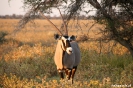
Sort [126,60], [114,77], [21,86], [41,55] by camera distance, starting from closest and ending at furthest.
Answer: [21,86], [114,77], [126,60], [41,55]

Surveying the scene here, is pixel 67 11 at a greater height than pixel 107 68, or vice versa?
pixel 67 11

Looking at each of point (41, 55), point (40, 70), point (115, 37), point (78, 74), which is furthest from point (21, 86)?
point (41, 55)

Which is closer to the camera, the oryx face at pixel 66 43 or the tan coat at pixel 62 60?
the oryx face at pixel 66 43

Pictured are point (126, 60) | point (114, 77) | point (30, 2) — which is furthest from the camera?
point (126, 60)

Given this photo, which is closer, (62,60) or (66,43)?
(66,43)

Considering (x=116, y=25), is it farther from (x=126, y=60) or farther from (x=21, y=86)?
(x=21, y=86)

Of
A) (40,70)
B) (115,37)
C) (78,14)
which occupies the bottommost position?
(40,70)

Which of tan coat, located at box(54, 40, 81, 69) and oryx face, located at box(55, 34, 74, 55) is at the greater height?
oryx face, located at box(55, 34, 74, 55)

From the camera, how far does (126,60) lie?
444 inches

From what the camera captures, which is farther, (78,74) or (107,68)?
(107,68)

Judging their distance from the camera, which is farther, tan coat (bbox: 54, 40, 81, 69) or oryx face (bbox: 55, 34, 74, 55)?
tan coat (bbox: 54, 40, 81, 69)

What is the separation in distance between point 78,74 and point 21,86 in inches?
121

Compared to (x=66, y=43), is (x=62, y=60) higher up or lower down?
lower down

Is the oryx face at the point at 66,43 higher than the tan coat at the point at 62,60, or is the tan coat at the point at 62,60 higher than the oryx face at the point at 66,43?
the oryx face at the point at 66,43
